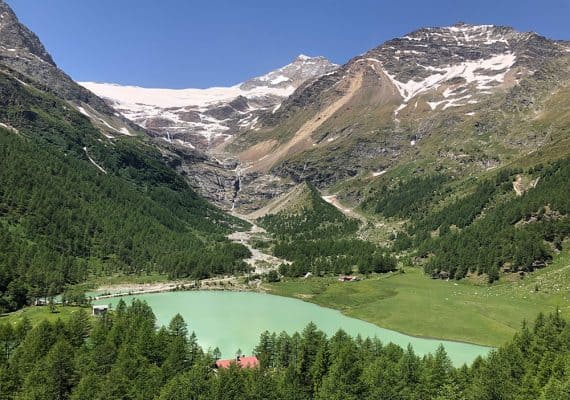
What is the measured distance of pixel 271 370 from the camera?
6188 centimetres

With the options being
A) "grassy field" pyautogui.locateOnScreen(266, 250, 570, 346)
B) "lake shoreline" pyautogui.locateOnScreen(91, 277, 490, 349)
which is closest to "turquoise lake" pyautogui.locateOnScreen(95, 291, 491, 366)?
"lake shoreline" pyautogui.locateOnScreen(91, 277, 490, 349)

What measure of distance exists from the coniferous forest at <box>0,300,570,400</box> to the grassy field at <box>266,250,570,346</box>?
29240 millimetres

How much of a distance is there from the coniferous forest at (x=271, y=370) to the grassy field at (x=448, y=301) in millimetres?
29240

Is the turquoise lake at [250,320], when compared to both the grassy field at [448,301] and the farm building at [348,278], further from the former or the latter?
the farm building at [348,278]

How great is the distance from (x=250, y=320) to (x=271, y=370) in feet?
135

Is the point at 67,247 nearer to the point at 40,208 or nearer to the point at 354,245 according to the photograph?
the point at 40,208

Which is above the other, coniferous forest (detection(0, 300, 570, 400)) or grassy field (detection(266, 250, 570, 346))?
grassy field (detection(266, 250, 570, 346))

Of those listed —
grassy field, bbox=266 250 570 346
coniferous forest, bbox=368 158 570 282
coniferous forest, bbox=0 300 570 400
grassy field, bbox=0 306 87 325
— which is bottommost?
grassy field, bbox=0 306 87 325

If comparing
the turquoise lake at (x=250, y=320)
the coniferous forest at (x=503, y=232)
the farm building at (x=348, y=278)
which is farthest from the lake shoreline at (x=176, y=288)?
the coniferous forest at (x=503, y=232)

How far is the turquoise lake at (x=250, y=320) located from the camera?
83062 mm

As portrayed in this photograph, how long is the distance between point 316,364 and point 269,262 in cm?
13783

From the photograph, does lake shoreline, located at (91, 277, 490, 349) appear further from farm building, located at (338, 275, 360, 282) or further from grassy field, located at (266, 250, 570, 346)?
farm building, located at (338, 275, 360, 282)

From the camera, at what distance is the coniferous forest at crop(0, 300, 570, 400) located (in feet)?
158

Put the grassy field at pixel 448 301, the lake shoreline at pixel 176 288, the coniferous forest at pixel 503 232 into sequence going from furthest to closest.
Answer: the coniferous forest at pixel 503 232 < the lake shoreline at pixel 176 288 < the grassy field at pixel 448 301
